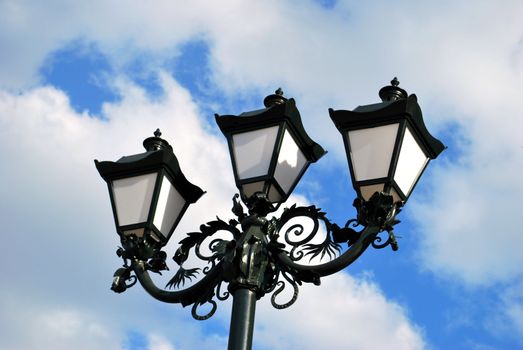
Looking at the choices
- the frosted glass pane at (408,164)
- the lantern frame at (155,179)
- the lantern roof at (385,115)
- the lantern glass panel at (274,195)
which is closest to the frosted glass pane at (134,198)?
the lantern frame at (155,179)

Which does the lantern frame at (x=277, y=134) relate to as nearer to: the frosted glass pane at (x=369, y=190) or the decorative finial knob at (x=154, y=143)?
the frosted glass pane at (x=369, y=190)

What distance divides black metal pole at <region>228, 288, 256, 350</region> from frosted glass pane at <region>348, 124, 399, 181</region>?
958 millimetres

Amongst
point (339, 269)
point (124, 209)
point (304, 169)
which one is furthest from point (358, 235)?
point (124, 209)

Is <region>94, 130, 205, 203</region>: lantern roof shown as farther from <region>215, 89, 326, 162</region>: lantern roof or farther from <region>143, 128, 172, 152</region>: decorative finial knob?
<region>215, 89, 326, 162</region>: lantern roof

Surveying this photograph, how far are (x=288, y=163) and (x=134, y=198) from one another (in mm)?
1168

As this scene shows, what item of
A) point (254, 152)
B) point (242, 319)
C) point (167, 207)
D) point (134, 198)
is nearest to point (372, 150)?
point (254, 152)

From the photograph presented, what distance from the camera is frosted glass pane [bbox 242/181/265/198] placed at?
6.41 meters

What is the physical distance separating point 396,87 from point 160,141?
1.78m

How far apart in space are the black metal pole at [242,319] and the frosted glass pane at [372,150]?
96 centimetres

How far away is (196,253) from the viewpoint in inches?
268

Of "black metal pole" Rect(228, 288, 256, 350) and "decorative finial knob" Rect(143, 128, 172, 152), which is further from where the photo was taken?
"decorative finial knob" Rect(143, 128, 172, 152)

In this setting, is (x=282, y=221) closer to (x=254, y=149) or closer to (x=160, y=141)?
(x=254, y=149)

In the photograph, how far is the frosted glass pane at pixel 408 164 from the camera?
6312 millimetres

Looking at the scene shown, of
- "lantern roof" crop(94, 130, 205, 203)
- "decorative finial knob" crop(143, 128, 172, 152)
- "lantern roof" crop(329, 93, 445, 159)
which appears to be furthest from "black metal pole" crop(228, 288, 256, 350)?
"decorative finial knob" crop(143, 128, 172, 152)
